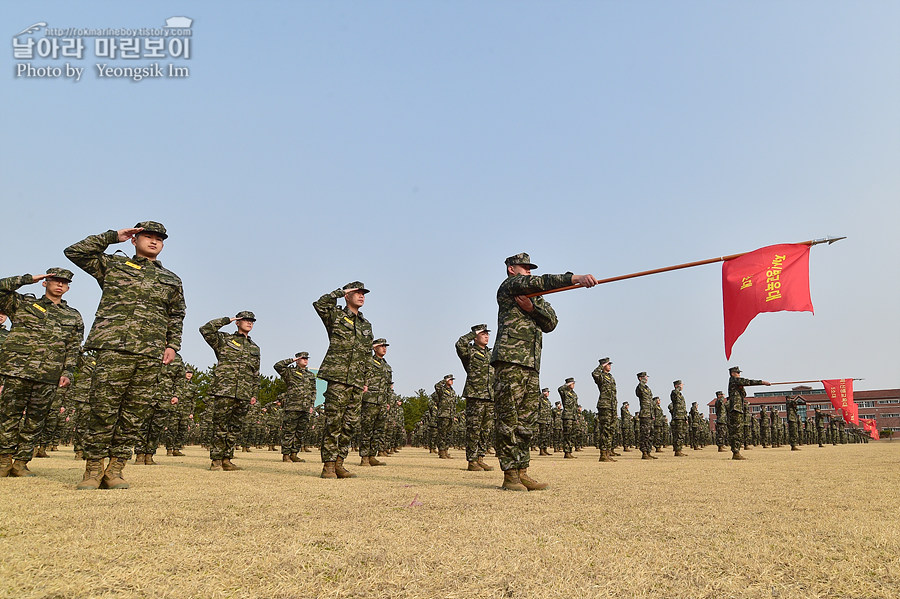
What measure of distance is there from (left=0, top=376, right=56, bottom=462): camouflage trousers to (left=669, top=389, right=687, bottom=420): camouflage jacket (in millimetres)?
16335

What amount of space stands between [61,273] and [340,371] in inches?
172

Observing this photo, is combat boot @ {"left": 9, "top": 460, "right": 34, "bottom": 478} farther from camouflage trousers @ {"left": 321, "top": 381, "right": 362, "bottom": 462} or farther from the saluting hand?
camouflage trousers @ {"left": 321, "top": 381, "right": 362, "bottom": 462}

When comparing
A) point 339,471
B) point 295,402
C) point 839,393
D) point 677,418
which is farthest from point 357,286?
point 839,393

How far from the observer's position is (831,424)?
40.8m

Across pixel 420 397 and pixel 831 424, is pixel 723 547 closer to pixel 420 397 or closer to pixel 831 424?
pixel 831 424

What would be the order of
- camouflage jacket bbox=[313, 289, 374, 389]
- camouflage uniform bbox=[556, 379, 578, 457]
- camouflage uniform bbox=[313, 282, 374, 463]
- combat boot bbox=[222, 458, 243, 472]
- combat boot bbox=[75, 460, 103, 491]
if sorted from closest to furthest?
combat boot bbox=[75, 460, 103, 491]
camouflage uniform bbox=[313, 282, 374, 463]
camouflage jacket bbox=[313, 289, 374, 389]
combat boot bbox=[222, 458, 243, 472]
camouflage uniform bbox=[556, 379, 578, 457]

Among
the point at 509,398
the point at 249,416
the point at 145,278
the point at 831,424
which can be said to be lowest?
the point at 831,424

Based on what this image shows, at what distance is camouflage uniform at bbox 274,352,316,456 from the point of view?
11703 mm

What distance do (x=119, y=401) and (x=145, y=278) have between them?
4.33 feet

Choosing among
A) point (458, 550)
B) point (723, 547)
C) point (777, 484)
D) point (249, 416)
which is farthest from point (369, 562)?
point (249, 416)

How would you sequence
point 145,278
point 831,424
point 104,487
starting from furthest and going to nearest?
point 831,424 < point 145,278 < point 104,487

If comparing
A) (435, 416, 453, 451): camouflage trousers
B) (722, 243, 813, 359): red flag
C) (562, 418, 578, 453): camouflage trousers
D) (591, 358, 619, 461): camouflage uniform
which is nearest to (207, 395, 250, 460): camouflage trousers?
(722, 243, 813, 359): red flag

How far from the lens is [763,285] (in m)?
6.21

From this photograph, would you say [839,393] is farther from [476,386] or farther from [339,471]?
[339,471]
